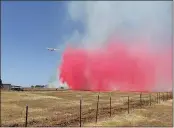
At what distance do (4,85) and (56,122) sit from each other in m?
140

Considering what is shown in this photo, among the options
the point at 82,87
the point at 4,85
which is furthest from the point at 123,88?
the point at 4,85

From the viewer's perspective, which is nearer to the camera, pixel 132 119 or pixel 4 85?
pixel 132 119

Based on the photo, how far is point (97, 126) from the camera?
92.8 ft

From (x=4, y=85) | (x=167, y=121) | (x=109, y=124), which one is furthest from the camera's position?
(x=4, y=85)

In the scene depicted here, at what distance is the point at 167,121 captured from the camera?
110 feet

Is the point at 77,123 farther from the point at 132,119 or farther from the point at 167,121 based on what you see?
the point at 167,121

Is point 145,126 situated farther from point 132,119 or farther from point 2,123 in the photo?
point 2,123

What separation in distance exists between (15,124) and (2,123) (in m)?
1.50

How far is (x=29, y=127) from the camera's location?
1084 inches

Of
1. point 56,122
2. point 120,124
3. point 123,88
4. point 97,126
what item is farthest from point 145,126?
point 123,88

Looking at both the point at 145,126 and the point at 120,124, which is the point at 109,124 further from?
the point at 145,126

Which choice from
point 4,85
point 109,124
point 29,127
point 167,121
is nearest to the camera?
point 29,127

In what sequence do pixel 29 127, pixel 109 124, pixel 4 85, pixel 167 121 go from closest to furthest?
pixel 29 127
pixel 109 124
pixel 167 121
pixel 4 85

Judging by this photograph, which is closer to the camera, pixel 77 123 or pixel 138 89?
pixel 77 123
